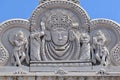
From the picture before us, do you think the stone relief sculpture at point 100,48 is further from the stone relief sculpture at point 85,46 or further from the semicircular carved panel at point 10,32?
the semicircular carved panel at point 10,32

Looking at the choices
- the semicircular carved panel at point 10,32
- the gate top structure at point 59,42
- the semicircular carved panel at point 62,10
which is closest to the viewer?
the gate top structure at point 59,42

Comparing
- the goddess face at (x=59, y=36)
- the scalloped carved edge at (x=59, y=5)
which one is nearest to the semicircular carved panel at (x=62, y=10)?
the scalloped carved edge at (x=59, y=5)

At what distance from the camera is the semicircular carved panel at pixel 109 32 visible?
1748 centimetres

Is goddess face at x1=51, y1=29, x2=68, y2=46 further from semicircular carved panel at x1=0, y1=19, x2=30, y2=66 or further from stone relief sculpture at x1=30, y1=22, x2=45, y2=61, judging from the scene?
semicircular carved panel at x1=0, y1=19, x2=30, y2=66

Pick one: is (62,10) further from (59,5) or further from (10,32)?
(10,32)

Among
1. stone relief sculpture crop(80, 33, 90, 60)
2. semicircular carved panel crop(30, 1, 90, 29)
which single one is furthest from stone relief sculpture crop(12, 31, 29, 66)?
stone relief sculpture crop(80, 33, 90, 60)

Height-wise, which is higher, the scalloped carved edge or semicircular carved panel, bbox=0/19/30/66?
the scalloped carved edge

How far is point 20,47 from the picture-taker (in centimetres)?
1744

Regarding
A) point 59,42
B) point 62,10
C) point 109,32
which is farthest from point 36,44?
point 109,32

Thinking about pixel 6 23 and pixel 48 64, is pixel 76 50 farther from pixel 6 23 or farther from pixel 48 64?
pixel 6 23

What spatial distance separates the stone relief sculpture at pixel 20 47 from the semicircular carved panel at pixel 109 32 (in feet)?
6.86

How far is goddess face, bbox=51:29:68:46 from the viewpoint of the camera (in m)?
17.5

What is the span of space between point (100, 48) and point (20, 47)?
96.9 inches

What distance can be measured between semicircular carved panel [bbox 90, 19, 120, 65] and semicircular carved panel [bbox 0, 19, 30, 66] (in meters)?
2.09
